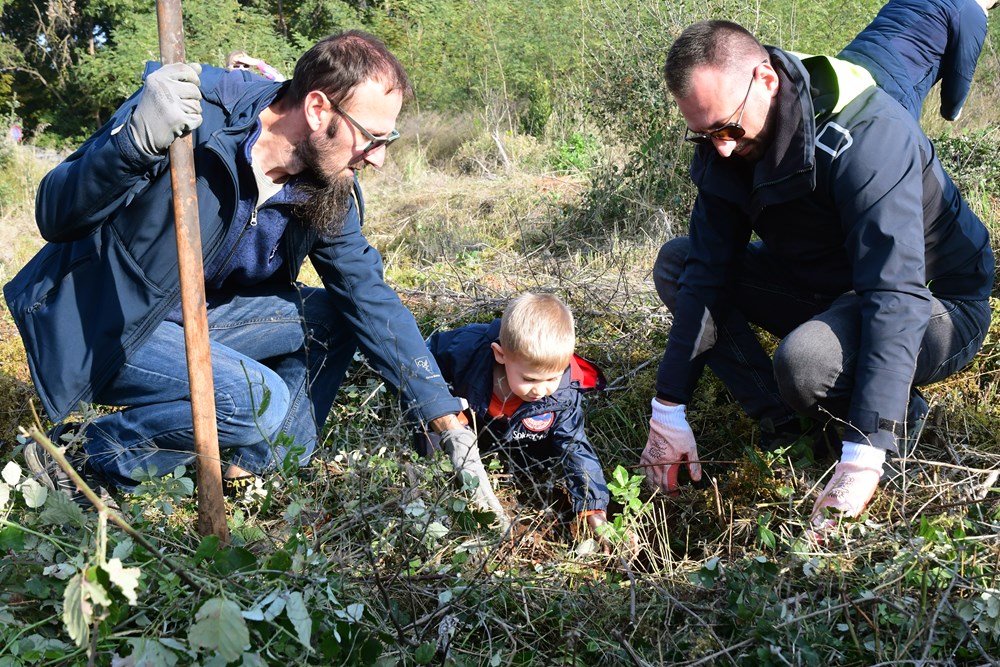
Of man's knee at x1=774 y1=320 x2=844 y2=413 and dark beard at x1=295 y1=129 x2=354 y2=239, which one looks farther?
dark beard at x1=295 y1=129 x2=354 y2=239

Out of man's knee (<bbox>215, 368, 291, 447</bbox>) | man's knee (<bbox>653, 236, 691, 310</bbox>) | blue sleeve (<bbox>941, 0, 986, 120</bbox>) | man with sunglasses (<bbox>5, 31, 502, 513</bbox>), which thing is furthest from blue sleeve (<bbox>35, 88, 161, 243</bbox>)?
blue sleeve (<bbox>941, 0, 986, 120</bbox>)

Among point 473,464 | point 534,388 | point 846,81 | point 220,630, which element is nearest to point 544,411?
point 534,388

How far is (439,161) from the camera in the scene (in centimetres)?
1014

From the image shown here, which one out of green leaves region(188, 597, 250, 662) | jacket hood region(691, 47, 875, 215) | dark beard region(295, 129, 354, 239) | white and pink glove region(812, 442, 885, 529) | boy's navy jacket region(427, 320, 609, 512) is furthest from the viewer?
boy's navy jacket region(427, 320, 609, 512)

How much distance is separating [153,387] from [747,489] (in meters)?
2.00

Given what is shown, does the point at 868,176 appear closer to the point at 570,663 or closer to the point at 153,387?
the point at 570,663

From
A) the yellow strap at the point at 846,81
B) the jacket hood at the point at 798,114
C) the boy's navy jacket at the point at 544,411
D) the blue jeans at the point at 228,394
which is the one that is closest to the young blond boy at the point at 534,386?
the boy's navy jacket at the point at 544,411

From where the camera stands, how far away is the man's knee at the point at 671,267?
3359 millimetres

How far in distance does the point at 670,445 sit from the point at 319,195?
1.45 meters

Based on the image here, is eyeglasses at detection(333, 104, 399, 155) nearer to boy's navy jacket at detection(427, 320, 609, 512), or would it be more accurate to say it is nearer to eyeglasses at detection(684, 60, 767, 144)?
boy's navy jacket at detection(427, 320, 609, 512)

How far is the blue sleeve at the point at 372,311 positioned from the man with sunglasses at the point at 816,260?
84cm

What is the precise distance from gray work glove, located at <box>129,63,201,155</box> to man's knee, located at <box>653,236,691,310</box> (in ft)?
6.09

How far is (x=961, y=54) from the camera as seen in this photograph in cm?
390

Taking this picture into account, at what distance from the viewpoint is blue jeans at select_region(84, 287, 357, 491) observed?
2.91 m
